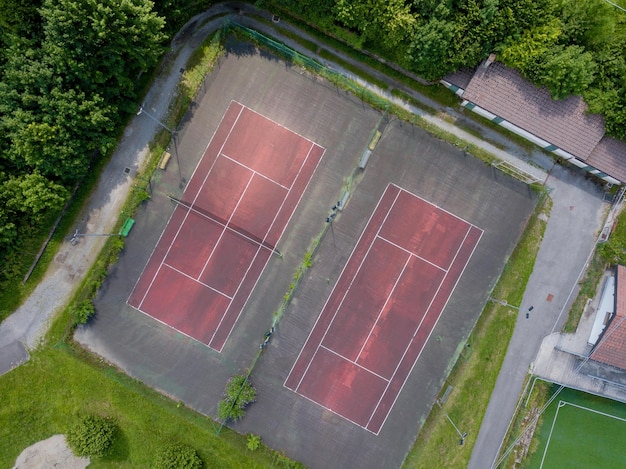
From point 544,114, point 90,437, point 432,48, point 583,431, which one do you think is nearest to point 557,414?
point 583,431

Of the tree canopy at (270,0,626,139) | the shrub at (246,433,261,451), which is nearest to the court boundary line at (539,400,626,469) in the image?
the tree canopy at (270,0,626,139)

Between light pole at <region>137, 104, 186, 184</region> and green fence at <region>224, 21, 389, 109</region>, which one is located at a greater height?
green fence at <region>224, 21, 389, 109</region>

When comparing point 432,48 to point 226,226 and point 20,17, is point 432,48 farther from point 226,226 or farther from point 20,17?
point 20,17

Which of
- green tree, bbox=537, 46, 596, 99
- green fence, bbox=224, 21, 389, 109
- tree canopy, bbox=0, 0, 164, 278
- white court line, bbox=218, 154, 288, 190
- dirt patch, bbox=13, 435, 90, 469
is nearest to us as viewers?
tree canopy, bbox=0, 0, 164, 278

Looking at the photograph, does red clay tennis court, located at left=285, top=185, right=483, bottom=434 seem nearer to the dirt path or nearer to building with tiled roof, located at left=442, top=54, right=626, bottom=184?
building with tiled roof, located at left=442, top=54, right=626, bottom=184

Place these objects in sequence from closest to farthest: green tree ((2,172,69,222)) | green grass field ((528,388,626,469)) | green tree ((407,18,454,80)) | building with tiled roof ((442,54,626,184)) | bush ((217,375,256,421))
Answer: green tree ((407,18,454,80)) → green tree ((2,172,69,222)) → building with tiled roof ((442,54,626,184)) → bush ((217,375,256,421)) → green grass field ((528,388,626,469))

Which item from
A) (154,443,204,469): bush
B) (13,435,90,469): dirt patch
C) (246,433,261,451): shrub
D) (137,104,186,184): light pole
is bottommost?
(13,435,90,469): dirt patch

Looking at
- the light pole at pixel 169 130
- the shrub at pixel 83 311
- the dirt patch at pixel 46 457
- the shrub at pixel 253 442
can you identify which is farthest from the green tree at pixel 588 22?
the dirt patch at pixel 46 457
